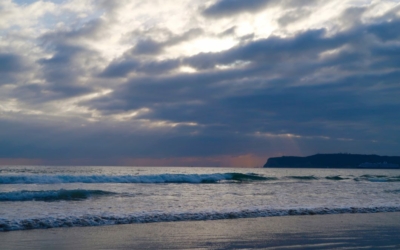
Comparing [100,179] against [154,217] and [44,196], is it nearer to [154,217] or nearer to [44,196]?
[44,196]

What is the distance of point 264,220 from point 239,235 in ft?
9.57

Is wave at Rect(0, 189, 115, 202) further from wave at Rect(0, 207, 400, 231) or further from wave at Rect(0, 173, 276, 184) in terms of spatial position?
wave at Rect(0, 173, 276, 184)

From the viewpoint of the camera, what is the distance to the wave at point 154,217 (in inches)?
422

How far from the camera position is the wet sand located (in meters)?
8.37

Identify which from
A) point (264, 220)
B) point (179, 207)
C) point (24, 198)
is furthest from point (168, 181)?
point (264, 220)

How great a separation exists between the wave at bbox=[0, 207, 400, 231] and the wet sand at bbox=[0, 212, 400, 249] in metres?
0.57

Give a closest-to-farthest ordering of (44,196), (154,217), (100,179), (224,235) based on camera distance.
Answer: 1. (224,235)
2. (154,217)
3. (44,196)
4. (100,179)

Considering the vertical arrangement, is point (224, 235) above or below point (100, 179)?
above

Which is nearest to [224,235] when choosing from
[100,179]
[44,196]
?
[44,196]

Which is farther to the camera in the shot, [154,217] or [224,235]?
[154,217]

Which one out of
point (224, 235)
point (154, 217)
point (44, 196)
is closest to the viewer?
point (224, 235)

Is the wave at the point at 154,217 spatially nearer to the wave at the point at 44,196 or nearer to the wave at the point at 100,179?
the wave at the point at 44,196

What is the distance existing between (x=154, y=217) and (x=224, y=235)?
11.3 feet

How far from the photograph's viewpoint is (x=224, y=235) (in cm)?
951
